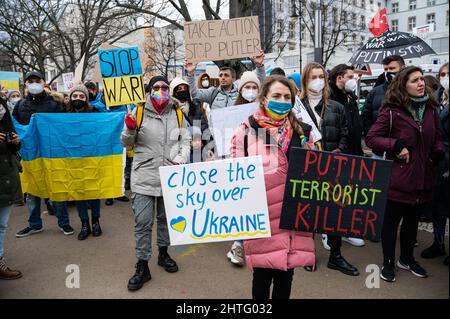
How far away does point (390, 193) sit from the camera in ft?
11.5

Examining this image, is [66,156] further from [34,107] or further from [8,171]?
[8,171]

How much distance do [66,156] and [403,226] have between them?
397cm

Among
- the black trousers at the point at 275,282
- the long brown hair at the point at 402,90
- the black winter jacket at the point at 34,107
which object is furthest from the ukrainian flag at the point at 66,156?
the long brown hair at the point at 402,90

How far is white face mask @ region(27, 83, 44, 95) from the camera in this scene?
5.10 m

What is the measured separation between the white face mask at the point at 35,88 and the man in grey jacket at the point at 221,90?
207 centimetres

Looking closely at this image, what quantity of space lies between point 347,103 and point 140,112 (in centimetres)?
219

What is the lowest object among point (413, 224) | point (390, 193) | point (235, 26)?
point (413, 224)

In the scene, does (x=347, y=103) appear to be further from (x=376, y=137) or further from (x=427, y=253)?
(x=427, y=253)

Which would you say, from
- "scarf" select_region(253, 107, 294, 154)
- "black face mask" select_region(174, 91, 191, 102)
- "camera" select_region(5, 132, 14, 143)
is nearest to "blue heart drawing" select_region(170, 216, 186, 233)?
"scarf" select_region(253, 107, 294, 154)

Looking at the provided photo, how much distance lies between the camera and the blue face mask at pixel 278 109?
253 cm

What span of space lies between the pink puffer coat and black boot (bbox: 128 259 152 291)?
1.38m

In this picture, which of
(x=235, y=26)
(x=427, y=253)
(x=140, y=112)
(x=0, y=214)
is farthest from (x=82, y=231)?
(x=427, y=253)

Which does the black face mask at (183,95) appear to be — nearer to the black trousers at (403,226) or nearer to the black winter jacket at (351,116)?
the black winter jacket at (351,116)

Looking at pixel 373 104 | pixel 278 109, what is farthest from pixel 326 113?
pixel 278 109
